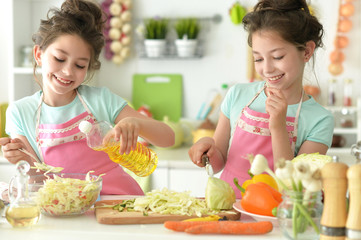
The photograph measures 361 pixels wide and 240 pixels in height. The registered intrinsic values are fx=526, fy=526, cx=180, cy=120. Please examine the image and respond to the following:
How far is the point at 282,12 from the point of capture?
164 centimetres

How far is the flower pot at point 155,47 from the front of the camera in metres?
3.14

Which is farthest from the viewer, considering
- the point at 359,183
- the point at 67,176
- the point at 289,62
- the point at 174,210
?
the point at 289,62

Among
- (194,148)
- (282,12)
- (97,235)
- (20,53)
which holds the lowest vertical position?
(97,235)

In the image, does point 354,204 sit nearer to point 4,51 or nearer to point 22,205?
point 22,205

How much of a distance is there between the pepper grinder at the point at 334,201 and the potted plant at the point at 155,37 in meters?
2.24

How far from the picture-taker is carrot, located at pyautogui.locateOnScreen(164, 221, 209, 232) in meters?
1.16

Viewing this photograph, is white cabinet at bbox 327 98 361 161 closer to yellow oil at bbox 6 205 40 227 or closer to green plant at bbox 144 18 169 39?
green plant at bbox 144 18 169 39

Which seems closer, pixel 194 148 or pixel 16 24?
pixel 194 148

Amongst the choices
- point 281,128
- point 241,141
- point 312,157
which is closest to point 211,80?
point 241,141

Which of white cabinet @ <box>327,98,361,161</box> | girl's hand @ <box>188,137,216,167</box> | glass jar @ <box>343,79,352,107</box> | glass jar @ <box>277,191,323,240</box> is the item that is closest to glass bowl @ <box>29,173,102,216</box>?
girl's hand @ <box>188,137,216,167</box>

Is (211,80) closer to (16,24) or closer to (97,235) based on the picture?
(16,24)

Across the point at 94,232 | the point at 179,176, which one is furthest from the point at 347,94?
the point at 94,232

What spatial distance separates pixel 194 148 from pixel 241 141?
247mm

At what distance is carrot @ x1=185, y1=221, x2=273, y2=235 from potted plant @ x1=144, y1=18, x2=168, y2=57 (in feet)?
6.93
